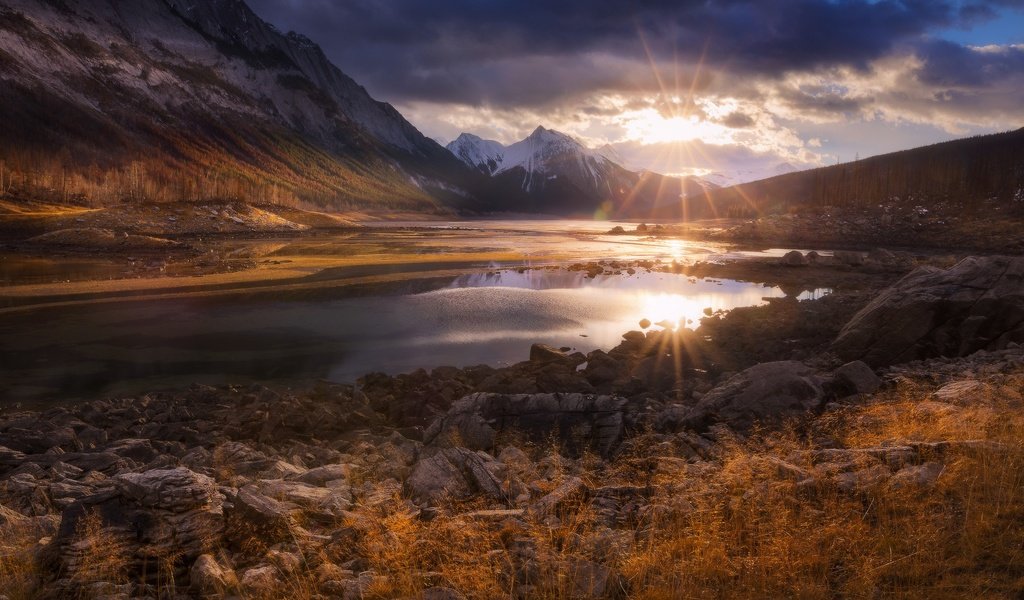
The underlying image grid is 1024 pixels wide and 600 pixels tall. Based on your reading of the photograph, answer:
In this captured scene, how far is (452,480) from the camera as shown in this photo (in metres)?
8.51

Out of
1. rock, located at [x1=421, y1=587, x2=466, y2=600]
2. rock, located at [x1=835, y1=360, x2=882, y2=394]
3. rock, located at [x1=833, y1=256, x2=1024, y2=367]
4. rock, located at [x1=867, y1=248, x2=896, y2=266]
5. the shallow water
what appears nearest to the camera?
rock, located at [x1=421, y1=587, x2=466, y2=600]

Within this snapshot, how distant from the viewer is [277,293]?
124 feet

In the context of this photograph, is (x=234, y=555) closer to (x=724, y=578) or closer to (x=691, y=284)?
(x=724, y=578)

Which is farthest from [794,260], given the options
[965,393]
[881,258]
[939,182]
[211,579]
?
[939,182]

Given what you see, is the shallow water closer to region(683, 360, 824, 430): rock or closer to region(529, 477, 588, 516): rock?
region(683, 360, 824, 430): rock

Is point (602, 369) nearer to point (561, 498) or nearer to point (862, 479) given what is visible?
point (561, 498)

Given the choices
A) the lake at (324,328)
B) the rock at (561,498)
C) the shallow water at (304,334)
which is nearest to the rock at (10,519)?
the rock at (561,498)

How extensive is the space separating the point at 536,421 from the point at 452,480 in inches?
198

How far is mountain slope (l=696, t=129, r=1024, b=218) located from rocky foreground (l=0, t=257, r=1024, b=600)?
117108 mm

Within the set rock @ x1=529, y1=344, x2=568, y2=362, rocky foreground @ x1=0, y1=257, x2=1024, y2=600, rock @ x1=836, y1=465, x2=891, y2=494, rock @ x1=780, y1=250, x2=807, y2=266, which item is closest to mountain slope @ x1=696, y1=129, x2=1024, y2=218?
rock @ x1=780, y1=250, x2=807, y2=266

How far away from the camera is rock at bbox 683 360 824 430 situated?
12078mm

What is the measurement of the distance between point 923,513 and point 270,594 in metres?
7.18

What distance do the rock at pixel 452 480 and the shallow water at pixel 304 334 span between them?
12.6 m

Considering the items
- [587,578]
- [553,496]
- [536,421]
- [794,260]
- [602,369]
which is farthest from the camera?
[794,260]
